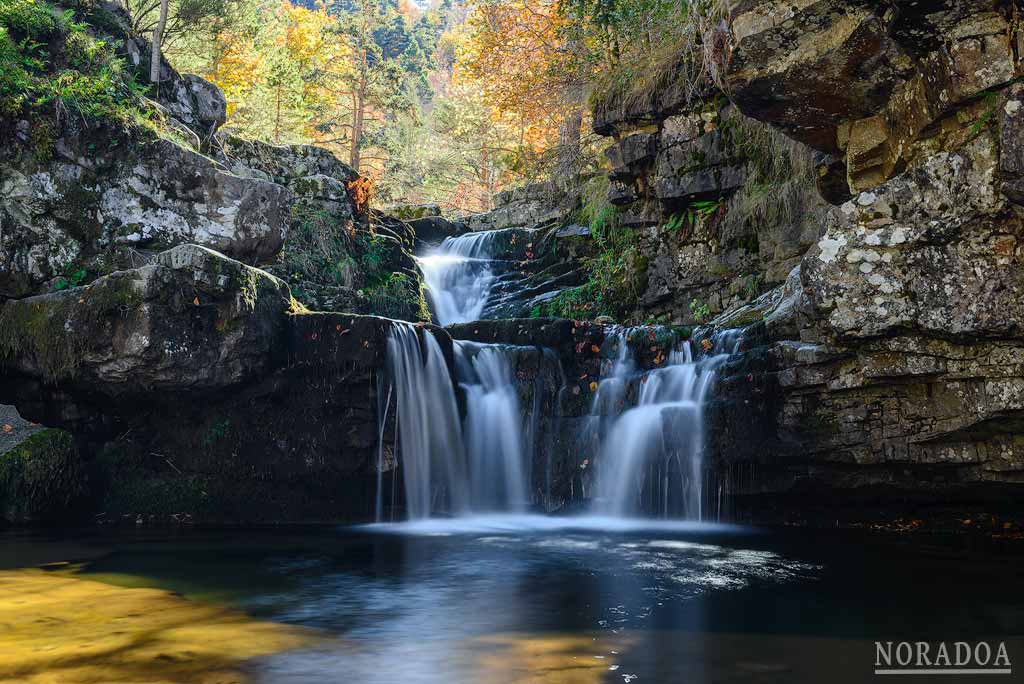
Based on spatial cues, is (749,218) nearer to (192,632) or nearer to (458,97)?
(192,632)

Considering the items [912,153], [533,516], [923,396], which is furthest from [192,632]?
[912,153]

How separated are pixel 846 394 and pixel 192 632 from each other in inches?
259

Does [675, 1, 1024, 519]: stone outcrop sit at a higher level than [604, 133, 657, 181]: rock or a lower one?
lower

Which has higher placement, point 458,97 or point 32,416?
point 458,97

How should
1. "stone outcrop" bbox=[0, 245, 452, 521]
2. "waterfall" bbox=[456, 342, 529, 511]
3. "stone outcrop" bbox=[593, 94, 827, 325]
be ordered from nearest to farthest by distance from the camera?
"stone outcrop" bbox=[0, 245, 452, 521] < "waterfall" bbox=[456, 342, 529, 511] < "stone outcrop" bbox=[593, 94, 827, 325]

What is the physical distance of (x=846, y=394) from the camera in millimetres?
7930

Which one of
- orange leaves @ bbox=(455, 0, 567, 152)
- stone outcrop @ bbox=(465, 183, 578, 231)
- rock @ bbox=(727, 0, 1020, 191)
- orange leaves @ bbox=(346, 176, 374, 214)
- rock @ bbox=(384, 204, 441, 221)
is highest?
orange leaves @ bbox=(455, 0, 567, 152)

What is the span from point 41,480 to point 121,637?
573cm

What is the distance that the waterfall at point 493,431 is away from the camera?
1029cm

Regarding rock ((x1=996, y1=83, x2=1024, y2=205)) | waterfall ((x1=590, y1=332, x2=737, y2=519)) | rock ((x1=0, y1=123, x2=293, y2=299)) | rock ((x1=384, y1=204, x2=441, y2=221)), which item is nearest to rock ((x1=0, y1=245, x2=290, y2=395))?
rock ((x1=0, y1=123, x2=293, y2=299))

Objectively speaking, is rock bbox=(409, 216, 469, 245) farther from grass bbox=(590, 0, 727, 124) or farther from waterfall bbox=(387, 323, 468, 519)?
waterfall bbox=(387, 323, 468, 519)

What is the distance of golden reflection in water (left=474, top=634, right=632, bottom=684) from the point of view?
146 inches

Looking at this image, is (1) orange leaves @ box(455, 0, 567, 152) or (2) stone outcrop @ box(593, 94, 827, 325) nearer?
(2) stone outcrop @ box(593, 94, 827, 325)

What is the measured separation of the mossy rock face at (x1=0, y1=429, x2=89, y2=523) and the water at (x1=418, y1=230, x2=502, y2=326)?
750cm
